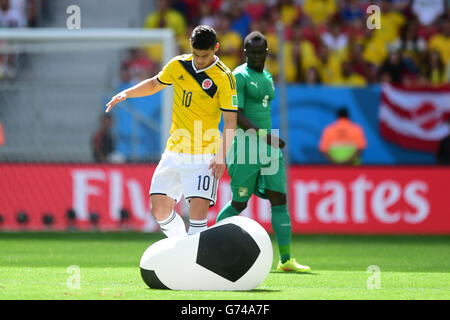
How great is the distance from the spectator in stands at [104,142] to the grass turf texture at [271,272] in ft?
4.86

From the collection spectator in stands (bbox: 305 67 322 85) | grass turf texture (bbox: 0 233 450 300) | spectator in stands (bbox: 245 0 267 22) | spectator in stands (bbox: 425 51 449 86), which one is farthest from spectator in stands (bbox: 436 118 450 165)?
spectator in stands (bbox: 245 0 267 22)

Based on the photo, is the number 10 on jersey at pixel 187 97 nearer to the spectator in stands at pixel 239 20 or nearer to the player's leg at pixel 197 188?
the player's leg at pixel 197 188

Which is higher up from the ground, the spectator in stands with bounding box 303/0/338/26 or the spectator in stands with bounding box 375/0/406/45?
the spectator in stands with bounding box 303/0/338/26

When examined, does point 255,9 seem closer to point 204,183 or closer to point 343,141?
point 343,141

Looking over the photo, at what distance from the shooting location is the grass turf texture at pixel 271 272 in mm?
7020

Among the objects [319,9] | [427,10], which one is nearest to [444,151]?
[427,10]

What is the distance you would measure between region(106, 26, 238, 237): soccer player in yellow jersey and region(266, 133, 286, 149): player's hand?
3.20ft

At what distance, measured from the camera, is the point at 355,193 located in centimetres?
1482

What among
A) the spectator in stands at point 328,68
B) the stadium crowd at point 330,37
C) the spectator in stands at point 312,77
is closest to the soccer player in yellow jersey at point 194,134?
the stadium crowd at point 330,37

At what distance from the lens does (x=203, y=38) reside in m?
7.77

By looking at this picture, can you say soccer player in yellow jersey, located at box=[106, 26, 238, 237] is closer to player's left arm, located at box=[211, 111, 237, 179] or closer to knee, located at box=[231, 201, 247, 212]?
player's left arm, located at box=[211, 111, 237, 179]

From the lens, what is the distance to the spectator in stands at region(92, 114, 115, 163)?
15242 mm
